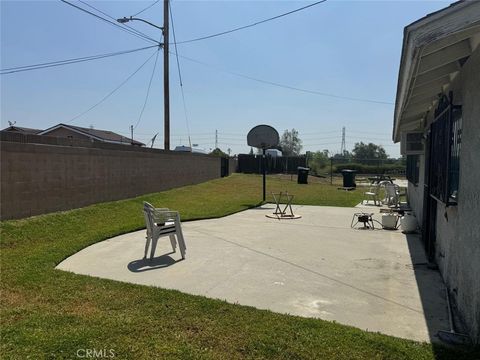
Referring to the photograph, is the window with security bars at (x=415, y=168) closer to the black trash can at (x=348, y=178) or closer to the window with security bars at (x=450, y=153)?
the window with security bars at (x=450, y=153)

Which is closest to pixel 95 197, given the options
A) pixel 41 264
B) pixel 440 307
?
pixel 41 264

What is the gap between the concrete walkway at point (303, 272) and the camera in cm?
380

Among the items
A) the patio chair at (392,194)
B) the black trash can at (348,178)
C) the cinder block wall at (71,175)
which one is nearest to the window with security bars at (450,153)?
the cinder block wall at (71,175)

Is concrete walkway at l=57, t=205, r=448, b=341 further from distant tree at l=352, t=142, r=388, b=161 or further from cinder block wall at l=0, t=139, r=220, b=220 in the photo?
distant tree at l=352, t=142, r=388, b=161

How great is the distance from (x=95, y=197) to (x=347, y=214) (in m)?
6.95

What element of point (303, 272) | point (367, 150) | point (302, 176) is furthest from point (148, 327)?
point (367, 150)

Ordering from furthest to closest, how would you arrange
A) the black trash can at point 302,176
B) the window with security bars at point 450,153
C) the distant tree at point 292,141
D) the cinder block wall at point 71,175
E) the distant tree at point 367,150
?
the distant tree at point 292,141, the distant tree at point 367,150, the black trash can at point 302,176, the cinder block wall at point 71,175, the window with security bars at point 450,153

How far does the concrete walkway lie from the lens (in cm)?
380

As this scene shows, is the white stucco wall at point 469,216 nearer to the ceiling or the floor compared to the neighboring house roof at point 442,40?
nearer to the floor

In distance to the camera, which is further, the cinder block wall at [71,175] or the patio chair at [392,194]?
the patio chair at [392,194]

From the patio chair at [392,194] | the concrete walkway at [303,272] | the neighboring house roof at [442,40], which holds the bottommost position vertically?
the concrete walkway at [303,272]

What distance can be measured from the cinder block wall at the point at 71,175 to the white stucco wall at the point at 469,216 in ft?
22.9

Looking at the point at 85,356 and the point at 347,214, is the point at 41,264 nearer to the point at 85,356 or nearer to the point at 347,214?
the point at 85,356

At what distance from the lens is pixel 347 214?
1134 cm
